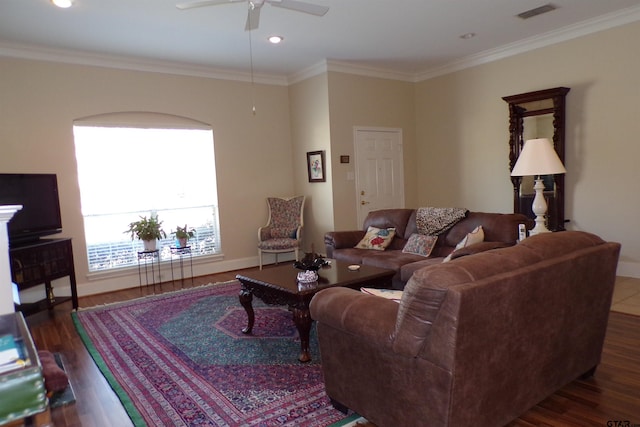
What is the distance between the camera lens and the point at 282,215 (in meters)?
→ 6.07

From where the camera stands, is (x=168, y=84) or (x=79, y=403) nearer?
(x=79, y=403)

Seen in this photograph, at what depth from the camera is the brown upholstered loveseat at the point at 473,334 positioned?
5.08 feet

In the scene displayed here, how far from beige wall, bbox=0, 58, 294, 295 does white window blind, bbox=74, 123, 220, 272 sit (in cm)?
13

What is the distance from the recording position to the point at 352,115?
5.80 meters

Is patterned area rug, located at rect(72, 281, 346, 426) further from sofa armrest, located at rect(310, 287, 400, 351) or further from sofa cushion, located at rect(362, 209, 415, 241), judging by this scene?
sofa cushion, located at rect(362, 209, 415, 241)

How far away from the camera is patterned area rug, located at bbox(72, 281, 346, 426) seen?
7.30ft

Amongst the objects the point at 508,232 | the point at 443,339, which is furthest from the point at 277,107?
the point at 443,339

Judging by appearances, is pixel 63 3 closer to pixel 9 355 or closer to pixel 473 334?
pixel 9 355

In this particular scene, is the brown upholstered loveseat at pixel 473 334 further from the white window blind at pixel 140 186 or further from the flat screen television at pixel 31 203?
the white window blind at pixel 140 186

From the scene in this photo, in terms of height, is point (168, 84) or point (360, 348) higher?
point (168, 84)

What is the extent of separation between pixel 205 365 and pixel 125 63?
3899 millimetres

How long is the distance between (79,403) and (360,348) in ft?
5.61

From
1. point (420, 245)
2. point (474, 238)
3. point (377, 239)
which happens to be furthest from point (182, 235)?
point (474, 238)

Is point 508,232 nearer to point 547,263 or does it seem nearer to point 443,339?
point 547,263
